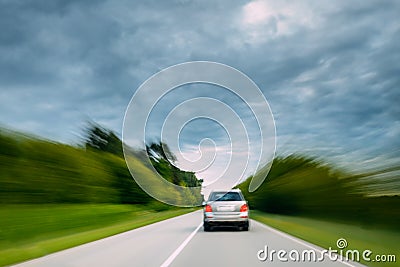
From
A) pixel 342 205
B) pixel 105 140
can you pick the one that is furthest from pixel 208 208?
pixel 105 140

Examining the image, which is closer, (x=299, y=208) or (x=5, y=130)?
(x=5, y=130)

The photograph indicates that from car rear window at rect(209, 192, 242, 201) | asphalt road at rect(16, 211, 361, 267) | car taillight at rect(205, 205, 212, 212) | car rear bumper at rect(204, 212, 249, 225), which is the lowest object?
asphalt road at rect(16, 211, 361, 267)

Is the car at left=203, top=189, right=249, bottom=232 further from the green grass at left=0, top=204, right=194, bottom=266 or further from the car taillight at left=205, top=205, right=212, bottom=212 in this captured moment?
the green grass at left=0, top=204, right=194, bottom=266

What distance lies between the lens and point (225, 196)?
20.8 metres

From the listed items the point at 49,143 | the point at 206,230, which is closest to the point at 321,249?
the point at 206,230

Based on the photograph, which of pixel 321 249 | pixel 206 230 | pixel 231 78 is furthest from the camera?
pixel 231 78

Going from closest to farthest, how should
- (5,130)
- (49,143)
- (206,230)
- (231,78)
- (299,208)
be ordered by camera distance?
(5,130)
(206,230)
(49,143)
(231,78)
(299,208)

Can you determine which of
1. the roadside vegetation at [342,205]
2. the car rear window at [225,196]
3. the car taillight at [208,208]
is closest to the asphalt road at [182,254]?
the roadside vegetation at [342,205]

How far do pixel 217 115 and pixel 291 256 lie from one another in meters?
23.0

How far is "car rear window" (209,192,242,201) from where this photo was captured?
20.5 meters

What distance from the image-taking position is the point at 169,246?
555 inches

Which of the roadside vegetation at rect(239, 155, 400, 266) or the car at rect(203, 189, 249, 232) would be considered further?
the car at rect(203, 189, 249, 232)

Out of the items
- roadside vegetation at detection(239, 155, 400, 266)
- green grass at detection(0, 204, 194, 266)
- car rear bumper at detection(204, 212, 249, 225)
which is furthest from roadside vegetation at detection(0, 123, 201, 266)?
roadside vegetation at detection(239, 155, 400, 266)

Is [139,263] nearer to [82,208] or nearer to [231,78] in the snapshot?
[82,208]
